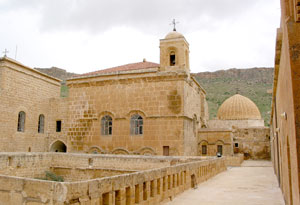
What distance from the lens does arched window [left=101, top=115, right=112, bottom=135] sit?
20.0 m

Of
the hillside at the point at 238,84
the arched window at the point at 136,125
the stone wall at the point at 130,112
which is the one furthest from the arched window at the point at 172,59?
the hillside at the point at 238,84

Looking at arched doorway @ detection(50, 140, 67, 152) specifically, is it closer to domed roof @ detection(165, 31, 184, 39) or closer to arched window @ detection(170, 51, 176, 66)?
arched window @ detection(170, 51, 176, 66)

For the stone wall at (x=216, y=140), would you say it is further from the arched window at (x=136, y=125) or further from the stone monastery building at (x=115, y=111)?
the arched window at (x=136, y=125)

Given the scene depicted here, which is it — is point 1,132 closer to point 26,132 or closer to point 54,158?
point 26,132

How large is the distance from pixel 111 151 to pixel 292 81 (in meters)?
17.3

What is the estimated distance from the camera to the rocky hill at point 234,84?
61812 mm

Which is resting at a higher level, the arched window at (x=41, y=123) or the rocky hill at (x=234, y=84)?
the rocky hill at (x=234, y=84)

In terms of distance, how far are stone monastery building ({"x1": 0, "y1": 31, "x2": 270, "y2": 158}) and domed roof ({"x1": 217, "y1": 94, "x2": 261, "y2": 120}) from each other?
9.32 meters

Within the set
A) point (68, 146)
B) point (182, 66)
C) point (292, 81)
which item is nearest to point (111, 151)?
point (68, 146)

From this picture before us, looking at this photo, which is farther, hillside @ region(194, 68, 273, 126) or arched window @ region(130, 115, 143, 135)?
hillside @ region(194, 68, 273, 126)

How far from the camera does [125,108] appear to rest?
770 inches

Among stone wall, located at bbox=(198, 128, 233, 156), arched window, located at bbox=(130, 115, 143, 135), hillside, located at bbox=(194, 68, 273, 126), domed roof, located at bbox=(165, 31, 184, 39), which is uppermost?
hillside, located at bbox=(194, 68, 273, 126)

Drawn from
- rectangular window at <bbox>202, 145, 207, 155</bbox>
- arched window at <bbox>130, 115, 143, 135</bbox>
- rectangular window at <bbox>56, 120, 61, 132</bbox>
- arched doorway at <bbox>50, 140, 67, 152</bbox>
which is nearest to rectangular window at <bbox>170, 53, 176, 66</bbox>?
arched window at <bbox>130, 115, 143, 135</bbox>

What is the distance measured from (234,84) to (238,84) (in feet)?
3.68
